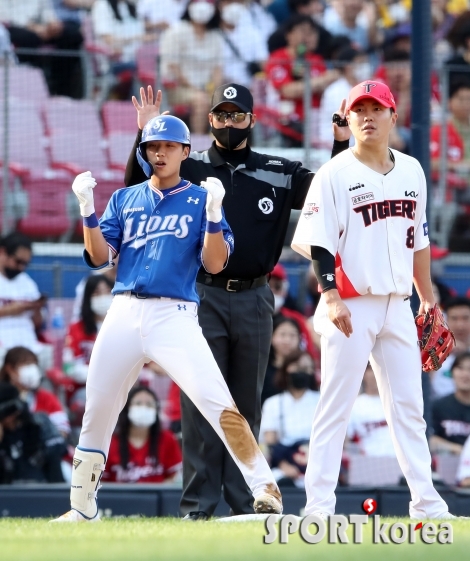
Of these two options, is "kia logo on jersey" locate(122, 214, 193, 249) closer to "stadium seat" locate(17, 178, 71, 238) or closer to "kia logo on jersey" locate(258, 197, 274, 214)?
"kia logo on jersey" locate(258, 197, 274, 214)

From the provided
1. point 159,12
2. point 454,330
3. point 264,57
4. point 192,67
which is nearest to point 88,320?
point 192,67

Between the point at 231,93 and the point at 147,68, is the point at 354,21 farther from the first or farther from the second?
the point at 231,93

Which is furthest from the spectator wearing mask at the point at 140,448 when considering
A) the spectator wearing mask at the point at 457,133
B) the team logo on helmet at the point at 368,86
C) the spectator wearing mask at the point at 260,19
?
the spectator wearing mask at the point at 260,19

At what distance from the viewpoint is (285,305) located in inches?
375

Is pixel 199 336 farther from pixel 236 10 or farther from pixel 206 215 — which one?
pixel 236 10

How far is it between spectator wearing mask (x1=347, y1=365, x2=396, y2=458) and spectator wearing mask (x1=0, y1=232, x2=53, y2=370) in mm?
2449

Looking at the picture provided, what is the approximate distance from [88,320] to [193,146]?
2.29 m

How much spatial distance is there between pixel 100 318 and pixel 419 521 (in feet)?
15.2

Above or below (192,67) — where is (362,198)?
below

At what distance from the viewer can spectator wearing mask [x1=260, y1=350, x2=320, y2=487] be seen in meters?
8.36

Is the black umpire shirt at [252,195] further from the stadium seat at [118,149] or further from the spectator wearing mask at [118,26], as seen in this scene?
the spectator wearing mask at [118,26]

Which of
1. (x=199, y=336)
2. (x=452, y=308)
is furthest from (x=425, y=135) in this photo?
(x=199, y=336)

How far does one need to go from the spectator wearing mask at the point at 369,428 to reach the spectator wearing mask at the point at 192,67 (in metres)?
3.26

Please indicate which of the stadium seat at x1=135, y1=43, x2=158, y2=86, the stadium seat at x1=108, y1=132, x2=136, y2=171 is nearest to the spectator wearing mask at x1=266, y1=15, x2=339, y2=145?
the stadium seat at x1=135, y1=43, x2=158, y2=86
